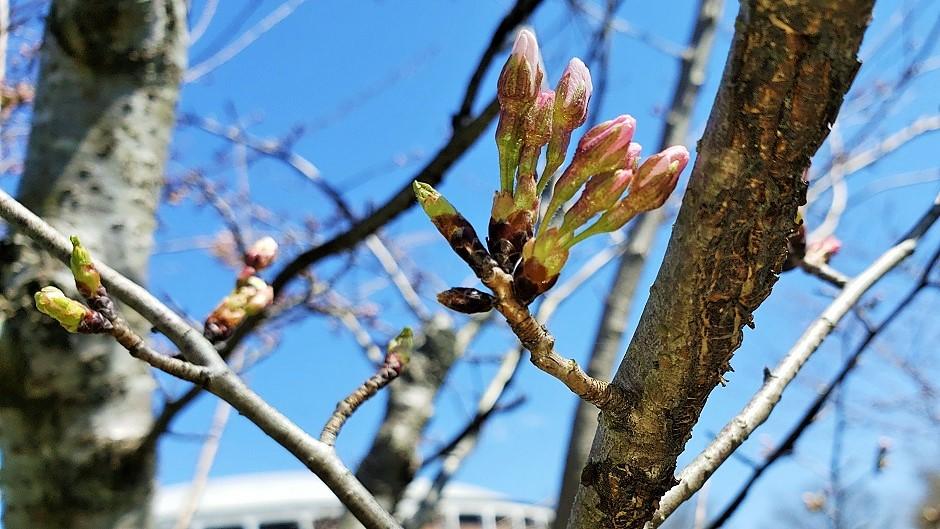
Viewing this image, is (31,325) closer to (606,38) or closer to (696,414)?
(696,414)

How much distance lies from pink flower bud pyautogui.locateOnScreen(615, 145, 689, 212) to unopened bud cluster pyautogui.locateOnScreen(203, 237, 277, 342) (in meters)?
0.59

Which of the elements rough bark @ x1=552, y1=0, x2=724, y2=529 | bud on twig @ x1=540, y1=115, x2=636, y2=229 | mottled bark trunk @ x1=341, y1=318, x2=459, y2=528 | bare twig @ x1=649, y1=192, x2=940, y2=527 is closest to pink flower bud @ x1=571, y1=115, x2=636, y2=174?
bud on twig @ x1=540, y1=115, x2=636, y2=229

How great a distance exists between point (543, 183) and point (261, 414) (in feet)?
1.17

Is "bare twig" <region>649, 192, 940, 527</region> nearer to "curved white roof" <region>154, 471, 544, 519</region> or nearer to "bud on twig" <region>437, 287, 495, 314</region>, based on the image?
"bud on twig" <region>437, 287, 495, 314</region>

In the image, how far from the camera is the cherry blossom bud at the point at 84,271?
0.77 metres

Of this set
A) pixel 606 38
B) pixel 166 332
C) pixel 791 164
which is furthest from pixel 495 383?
pixel 791 164

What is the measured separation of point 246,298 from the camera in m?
1.09

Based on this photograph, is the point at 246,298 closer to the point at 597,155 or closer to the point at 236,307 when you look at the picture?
the point at 236,307

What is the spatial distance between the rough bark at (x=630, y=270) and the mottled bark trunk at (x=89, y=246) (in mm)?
1033

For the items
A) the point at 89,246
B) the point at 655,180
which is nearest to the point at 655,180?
the point at 655,180

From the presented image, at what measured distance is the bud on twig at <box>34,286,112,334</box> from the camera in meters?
0.79

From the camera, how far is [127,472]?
64.2 inches

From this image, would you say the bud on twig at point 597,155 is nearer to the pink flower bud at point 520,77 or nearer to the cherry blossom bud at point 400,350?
the pink flower bud at point 520,77

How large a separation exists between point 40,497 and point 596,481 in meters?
1.29
